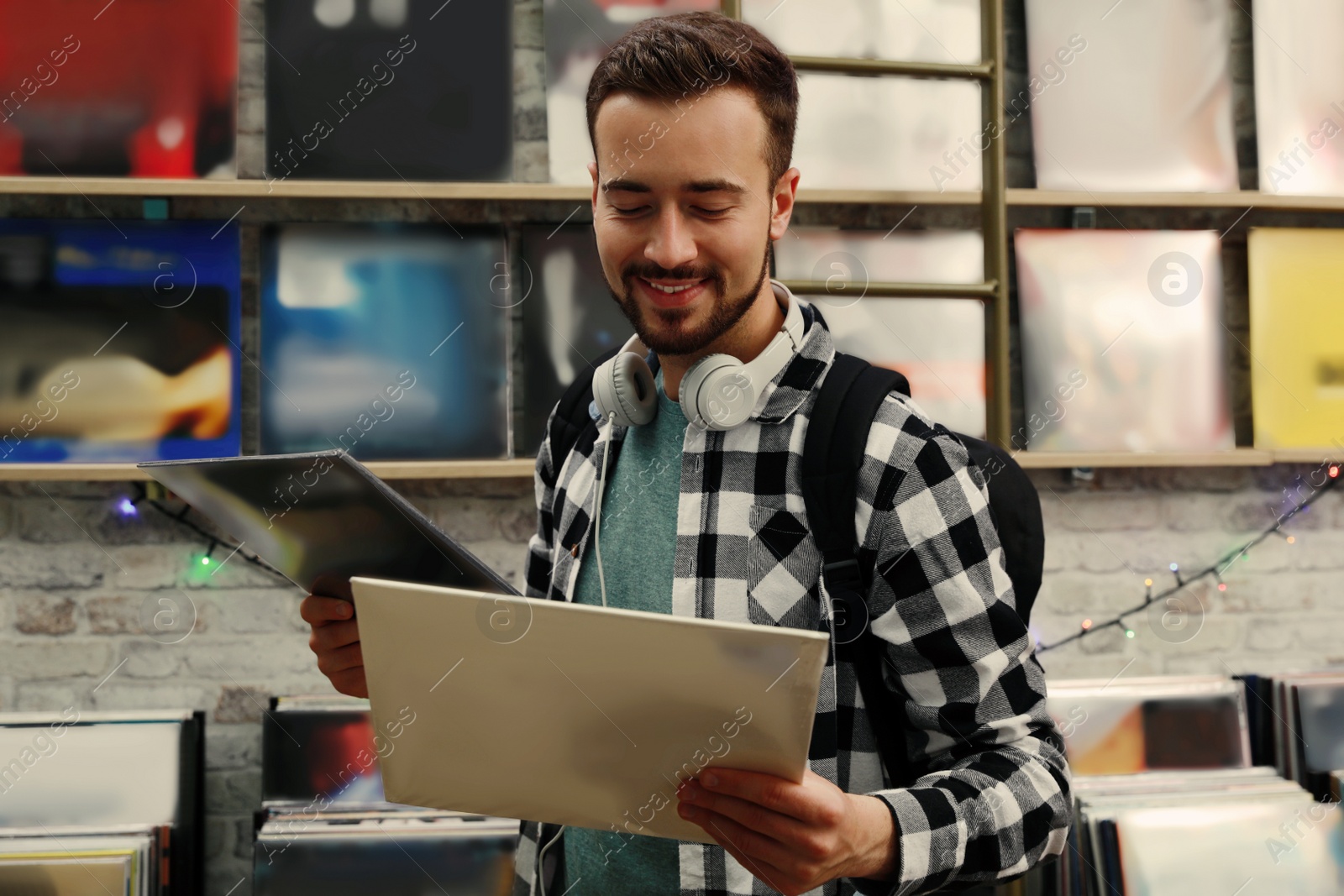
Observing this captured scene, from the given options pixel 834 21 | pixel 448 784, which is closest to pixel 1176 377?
pixel 834 21

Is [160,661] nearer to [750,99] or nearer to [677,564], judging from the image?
[677,564]

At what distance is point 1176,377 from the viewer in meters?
2.08

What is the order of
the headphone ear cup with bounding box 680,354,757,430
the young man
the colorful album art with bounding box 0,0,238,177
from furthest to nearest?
the colorful album art with bounding box 0,0,238,177 < the headphone ear cup with bounding box 680,354,757,430 < the young man

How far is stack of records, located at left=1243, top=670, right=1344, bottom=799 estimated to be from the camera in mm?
1945

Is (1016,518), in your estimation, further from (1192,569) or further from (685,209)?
(1192,569)

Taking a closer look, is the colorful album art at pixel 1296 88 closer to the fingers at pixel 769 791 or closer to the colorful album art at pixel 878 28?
the colorful album art at pixel 878 28

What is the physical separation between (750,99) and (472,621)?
51cm

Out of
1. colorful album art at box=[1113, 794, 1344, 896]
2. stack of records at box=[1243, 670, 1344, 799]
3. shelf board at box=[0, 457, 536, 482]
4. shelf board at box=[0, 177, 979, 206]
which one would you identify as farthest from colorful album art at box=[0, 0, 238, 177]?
stack of records at box=[1243, 670, 1344, 799]

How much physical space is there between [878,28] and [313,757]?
5.99 feet

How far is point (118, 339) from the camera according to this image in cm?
191

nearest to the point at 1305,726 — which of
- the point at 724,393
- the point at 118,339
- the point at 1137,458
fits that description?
the point at 1137,458

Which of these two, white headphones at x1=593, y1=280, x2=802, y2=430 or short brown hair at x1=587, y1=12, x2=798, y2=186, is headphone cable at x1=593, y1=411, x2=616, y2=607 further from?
short brown hair at x1=587, y1=12, x2=798, y2=186

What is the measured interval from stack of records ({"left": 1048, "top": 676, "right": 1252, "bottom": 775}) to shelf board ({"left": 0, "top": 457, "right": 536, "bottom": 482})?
118cm

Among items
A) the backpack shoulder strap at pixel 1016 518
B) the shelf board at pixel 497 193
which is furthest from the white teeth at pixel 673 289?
the shelf board at pixel 497 193
